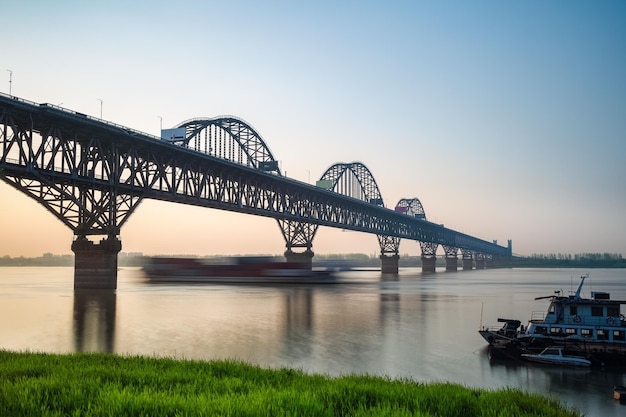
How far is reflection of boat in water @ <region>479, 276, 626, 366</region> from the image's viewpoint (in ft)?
97.8

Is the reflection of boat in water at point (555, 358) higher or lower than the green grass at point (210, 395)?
lower

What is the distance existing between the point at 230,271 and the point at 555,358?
10900 cm

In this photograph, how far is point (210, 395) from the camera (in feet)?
40.0

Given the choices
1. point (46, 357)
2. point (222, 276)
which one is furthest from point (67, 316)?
point (222, 276)

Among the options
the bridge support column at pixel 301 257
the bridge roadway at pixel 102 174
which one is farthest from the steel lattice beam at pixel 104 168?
the bridge support column at pixel 301 257

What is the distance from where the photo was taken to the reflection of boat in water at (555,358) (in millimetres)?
28641

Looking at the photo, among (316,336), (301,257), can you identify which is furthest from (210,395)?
(301,257)

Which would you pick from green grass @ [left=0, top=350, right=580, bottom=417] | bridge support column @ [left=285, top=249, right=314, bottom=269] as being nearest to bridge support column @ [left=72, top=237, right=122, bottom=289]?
green grass @ [left=0, top=350, right=580, bottom=417]

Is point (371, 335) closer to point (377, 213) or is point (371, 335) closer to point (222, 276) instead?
point (222, 276)

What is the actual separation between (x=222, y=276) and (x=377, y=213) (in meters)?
62.6

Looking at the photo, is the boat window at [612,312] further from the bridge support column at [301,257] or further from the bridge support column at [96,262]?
the bridge support column at [301,257]

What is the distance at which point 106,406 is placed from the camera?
10.8 meters

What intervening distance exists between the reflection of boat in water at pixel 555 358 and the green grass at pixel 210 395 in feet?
50.0

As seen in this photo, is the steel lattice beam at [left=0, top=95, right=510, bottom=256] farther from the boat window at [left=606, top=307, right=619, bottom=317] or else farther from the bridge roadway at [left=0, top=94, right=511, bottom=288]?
the boat window at [left=606, top=307, right=619, bottom=317]
